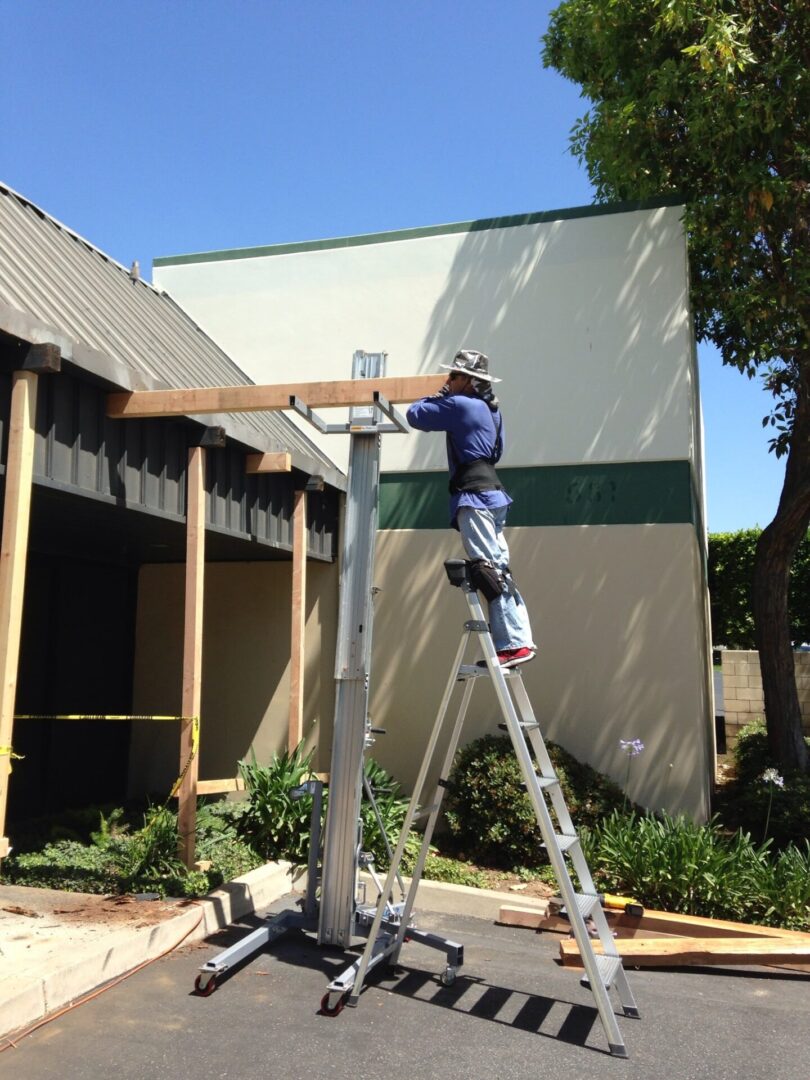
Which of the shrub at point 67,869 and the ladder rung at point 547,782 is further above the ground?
the ladder rung at point 547,782

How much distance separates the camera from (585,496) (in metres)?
9.39

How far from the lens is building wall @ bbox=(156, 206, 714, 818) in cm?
898

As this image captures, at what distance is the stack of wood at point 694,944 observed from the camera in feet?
18.5

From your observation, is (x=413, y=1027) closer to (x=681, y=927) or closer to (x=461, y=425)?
(x=681, y=927)

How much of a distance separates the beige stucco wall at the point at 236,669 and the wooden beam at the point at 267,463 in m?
2.34

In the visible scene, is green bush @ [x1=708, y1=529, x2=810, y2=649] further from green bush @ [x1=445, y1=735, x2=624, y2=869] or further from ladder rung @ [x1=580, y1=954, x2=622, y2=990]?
ladder rung @ [x1=580, y1=954, x2=622, y2=990]

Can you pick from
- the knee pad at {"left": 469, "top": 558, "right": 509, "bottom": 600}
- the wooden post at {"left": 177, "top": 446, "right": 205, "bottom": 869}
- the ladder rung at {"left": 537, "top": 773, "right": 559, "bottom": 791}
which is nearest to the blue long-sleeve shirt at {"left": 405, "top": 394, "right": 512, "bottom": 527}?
the knee pad at {"left": 469, "top": 558, "right": 509, "bottom": 600}

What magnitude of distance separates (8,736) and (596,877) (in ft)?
15.3

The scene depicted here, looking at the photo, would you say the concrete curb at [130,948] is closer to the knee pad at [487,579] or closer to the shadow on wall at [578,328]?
the knee pad at [487,579]

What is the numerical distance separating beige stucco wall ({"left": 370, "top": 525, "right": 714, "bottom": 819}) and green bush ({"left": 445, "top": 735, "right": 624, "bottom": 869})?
59cm

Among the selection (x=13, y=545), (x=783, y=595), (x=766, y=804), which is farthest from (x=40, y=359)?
(x=783, y=595)

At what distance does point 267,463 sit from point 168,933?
399 centimetres

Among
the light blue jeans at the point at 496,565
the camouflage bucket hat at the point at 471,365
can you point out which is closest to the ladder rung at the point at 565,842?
the light blue jeans at the point at 496,565

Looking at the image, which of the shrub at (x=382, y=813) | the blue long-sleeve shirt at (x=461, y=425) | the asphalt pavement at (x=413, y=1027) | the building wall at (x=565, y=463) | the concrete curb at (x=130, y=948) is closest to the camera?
the asphalt pavement at (x=413, y=1027)
